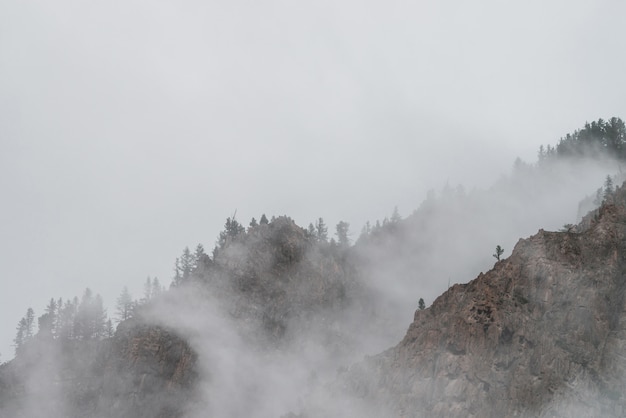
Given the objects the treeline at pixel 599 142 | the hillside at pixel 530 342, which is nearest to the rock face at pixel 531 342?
the hillside at pixel 530 342

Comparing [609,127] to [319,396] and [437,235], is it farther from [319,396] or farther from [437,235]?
[319,396]

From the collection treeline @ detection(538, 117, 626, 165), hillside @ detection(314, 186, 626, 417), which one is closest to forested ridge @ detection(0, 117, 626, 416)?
treeline @ detection(538, 117, 626, 165)

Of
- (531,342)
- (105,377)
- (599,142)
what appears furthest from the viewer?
(599,142)

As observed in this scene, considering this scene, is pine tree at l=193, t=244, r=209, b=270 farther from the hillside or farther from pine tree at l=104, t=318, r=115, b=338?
the hillside

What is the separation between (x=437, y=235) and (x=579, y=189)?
33.0m

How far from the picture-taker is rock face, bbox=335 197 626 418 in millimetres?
57750

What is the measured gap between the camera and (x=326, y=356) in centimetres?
10588

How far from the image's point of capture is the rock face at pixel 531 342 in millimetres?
57750

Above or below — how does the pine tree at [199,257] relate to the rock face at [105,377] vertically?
above

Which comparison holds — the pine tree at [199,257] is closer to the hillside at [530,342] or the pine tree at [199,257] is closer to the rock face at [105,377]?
the rock face at [105,377]

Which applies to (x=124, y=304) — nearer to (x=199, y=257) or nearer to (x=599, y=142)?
(x=199, y=257)

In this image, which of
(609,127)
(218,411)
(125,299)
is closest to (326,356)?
(218,411)

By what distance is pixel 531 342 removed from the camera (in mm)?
61875

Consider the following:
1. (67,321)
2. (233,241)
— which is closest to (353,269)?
(233,241)
